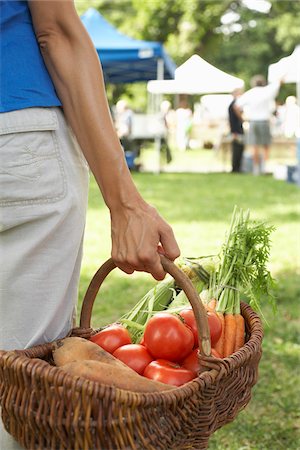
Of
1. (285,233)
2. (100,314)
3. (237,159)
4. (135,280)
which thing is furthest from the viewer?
(237,159)

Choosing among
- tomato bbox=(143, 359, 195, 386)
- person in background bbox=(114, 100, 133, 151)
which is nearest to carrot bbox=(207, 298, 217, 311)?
tomato bbox=(143, 359, 195, 386)

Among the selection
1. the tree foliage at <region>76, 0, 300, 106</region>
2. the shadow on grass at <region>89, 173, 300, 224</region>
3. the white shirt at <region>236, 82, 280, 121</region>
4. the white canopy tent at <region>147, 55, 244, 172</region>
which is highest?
the tree foliage at <region>76, 0, 300, 106</region>

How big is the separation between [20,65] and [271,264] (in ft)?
14.9

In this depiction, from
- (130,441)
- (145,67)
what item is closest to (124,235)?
(130,441)

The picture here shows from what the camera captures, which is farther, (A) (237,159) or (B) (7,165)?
(A) (237,159)

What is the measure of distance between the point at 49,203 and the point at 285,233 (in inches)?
234

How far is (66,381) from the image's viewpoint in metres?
1.36

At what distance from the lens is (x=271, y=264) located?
232 inches

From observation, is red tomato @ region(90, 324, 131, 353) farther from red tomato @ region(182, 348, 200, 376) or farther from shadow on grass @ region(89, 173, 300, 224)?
shadow on grass @ region(89, 173, 300, 224)

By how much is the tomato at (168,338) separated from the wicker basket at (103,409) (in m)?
0.15

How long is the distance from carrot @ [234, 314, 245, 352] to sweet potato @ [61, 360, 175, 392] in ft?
1.23

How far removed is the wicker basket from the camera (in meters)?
1.35

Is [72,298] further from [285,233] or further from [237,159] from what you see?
[237,159]

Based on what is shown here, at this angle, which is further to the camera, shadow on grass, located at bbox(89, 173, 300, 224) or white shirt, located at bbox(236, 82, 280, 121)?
white shirt, located at bbox(236, 82, 280, 121)
